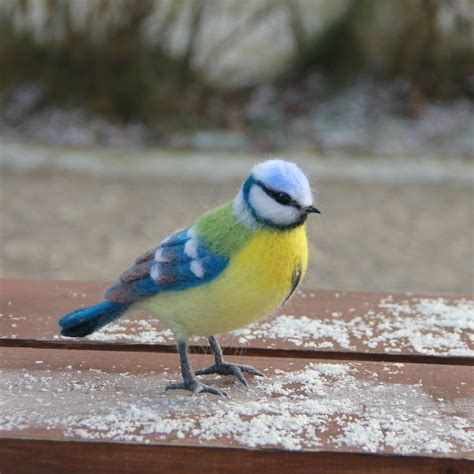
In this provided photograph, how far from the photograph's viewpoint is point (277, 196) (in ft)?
4.42

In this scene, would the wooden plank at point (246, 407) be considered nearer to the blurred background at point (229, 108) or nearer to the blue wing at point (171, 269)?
the blue wing at point (171, 269)

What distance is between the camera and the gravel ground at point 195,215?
427 cm

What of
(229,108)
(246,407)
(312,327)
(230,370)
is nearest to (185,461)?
(246,407)

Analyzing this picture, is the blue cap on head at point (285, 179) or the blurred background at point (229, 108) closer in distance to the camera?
the blue cap on head at point (285, 179)

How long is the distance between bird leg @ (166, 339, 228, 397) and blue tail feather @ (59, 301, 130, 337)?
0.12m

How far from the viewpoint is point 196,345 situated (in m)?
1.70

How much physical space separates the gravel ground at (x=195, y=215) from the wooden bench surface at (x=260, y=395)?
211 cm

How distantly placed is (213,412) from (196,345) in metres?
0.35

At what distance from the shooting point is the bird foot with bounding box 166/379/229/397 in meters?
1.42

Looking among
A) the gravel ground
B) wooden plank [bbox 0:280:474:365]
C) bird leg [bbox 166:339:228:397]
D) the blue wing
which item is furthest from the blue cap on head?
the gravel ground

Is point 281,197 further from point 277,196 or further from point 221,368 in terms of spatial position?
point 221,368

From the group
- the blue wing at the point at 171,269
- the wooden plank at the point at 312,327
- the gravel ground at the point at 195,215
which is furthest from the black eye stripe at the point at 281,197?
the gravel ground at the point at 195,215

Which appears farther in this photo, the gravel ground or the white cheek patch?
the gravel ground

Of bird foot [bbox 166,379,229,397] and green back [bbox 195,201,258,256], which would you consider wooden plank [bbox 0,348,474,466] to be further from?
green back [bbox 195,201,258,256]
